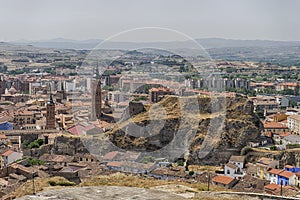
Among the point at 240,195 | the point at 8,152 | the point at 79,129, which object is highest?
the point at 240,195

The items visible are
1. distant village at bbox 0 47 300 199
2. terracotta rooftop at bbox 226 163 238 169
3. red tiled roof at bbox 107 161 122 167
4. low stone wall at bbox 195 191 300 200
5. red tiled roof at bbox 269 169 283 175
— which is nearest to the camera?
low stone wall at bbox 195 191 300 200

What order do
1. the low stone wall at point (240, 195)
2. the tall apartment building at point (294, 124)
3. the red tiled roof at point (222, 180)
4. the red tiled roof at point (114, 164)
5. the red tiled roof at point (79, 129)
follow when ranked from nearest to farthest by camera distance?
1. the low stone wall at point (240, 195)
2. the red tiled roof at point (222, 180)
3. the red tiled roof at point (114, 164)
4. the red tiled roof at point (79, 129)
5. the tall apartment building at point (294, 124)

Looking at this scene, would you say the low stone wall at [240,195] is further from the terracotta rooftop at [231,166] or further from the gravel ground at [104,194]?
the terracotta rooftop at [231,166]

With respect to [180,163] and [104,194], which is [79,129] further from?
[104,194]

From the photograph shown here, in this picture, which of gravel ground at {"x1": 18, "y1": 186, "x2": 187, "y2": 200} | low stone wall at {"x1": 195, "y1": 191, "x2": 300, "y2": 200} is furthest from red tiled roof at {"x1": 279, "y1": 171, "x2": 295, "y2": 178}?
gravel ground at {"x1": 18, "y1": 186, "x2": 187, "y2": 200}

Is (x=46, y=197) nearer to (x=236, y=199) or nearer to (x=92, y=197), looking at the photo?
(x=92, y=197)

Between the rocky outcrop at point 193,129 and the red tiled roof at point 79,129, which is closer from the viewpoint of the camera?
the rocky outcrop at point 193,129

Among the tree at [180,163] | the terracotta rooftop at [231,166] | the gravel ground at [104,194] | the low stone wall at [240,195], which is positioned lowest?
the tree at [180,163]

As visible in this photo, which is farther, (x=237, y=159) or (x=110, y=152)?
(x=110, y=152)

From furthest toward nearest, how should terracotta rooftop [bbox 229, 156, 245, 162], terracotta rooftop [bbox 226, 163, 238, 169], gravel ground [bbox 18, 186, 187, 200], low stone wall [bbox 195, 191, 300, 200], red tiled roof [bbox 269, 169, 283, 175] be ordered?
1. terracotta rooftop [bbox 229, 156, 245, 162]
2. terracotta rooftop [bbox 226, 163, 238, 169]
3. red tiled roof [bbox 269, 169, 283, 175]
4. low stone wall [bbox 195, 191, 300, 200]
5. gravel ground [bbox 18, 186, 187, 200]

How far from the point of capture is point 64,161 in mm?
14398

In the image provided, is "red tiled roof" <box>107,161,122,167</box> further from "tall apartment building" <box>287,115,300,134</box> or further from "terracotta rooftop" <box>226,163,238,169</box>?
"tall apartment building" <box>287,115,300,134</box>

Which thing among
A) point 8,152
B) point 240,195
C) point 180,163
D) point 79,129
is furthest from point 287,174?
point 8,152

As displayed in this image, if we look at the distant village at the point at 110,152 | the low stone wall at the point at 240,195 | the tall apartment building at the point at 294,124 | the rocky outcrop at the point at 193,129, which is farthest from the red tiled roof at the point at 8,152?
the tall apartment building at the point at 294,124
